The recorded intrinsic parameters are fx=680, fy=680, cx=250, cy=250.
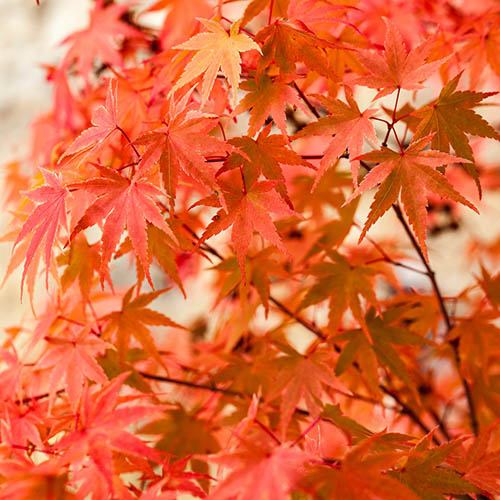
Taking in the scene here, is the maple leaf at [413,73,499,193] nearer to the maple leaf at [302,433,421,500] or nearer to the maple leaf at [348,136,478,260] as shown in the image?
the maple leaf at [348,136,478,260]

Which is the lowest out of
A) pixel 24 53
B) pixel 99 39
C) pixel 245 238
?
pixel 245 238

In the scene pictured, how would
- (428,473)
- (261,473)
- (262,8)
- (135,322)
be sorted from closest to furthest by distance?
(261,473)
(428,473)
(262,8)
(135,322)

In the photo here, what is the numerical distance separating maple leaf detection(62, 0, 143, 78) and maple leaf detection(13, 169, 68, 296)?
50 centimetres

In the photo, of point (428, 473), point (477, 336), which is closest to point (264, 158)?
point (428, 473)

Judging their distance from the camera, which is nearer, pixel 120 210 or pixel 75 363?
pixel 120 210

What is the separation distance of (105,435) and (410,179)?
1.37 feet

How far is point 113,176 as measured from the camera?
75cm

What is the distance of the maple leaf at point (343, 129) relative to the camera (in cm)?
77

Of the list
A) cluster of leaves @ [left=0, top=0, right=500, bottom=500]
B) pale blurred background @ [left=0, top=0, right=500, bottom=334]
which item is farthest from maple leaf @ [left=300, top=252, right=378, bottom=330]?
pale blurred background @ [left=0, top=0, right=500, bottom=334]

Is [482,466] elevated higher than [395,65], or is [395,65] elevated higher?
[395,65]

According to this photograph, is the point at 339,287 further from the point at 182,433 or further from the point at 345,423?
the point at 182,433

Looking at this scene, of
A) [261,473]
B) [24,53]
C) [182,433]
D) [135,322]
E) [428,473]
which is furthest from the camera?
[24,53]

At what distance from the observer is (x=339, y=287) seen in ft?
3.31

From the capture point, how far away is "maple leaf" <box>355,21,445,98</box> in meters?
0.77
